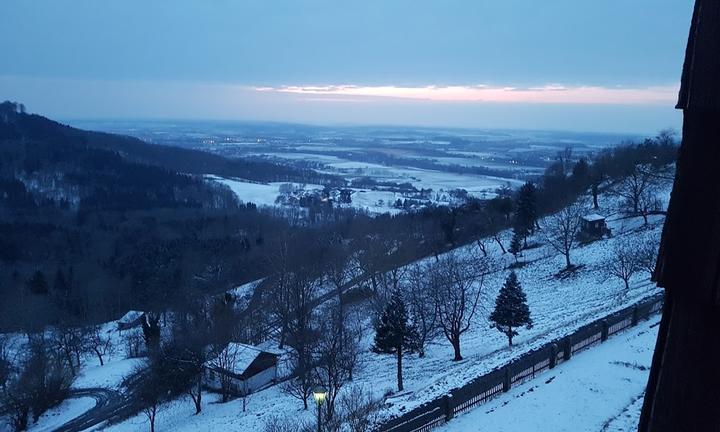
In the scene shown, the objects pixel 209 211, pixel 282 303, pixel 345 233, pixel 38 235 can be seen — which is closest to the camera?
pixel 282 303

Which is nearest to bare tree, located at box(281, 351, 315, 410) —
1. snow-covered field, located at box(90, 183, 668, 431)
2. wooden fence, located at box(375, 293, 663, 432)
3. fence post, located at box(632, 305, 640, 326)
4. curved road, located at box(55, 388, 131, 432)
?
snow-covered field, located at box(90, 183, 668, 431)

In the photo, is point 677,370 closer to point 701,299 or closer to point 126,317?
point 701,299

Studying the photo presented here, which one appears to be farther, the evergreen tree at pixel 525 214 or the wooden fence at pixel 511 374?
the evergreen tree at pixel 525 214

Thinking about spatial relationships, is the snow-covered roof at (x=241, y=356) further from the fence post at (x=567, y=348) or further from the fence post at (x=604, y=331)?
the fence post at (x=604, y=331)

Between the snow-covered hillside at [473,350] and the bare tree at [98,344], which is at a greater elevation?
the snow-covered hillside at [473,350]

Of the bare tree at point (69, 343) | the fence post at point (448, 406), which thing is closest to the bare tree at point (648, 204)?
the fence post at point (448, 406)

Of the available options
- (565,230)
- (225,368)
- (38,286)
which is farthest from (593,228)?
(38,286)

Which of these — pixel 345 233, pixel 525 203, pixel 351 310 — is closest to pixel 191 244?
pixel 345 233
